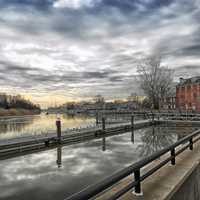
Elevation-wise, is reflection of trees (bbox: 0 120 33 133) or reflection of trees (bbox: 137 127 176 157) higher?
reflection of trees (bbox: 137 127 176 157)

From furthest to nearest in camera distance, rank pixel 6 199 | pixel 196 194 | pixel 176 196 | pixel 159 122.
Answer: pixel 159 122 < pixel 6 199 < pixel 196 194 < pixel 176 196

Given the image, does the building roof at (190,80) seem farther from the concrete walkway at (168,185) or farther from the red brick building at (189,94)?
the concrete walkway at (168,185)

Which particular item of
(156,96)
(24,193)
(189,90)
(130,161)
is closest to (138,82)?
(156,96)

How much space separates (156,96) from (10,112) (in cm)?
5524

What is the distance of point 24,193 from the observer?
24.7ft

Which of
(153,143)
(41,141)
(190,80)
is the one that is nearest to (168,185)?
Answer: (153,143)

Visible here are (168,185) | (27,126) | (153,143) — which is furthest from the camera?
(27,126)

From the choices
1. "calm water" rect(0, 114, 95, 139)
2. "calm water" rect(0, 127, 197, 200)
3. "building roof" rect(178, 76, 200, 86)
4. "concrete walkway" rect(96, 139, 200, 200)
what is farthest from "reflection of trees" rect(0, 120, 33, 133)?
"building roof" rect(178, 76, 200, 86)

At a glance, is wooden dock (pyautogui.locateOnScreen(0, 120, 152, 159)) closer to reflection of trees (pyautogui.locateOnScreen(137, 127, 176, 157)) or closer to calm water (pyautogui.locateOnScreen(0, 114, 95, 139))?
calm water (pyautogui.locateOnScreen(0, 114, 95, 139))

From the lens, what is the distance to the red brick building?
64.6 metres

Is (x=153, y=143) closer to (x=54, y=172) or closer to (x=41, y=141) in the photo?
(x=41, y=141)

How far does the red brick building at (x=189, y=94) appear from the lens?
64625mm

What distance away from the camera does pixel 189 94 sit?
2662 inches

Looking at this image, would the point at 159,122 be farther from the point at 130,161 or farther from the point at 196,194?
the point at 196,194
